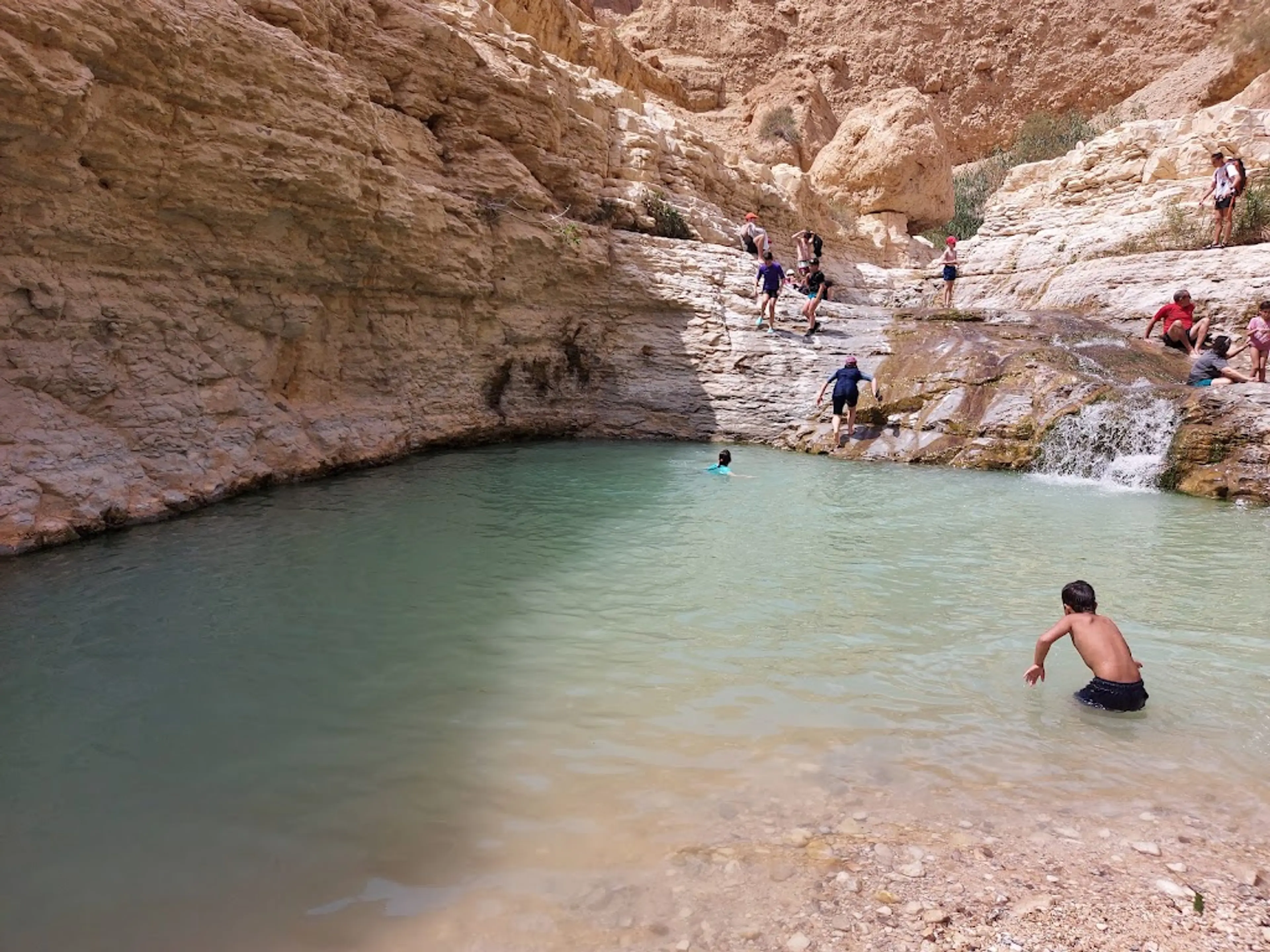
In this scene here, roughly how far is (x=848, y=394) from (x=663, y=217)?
637 centimetres

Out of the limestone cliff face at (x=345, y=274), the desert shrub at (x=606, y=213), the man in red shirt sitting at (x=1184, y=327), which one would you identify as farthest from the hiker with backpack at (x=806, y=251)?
the man in red shirt sitting at (x=1184, y=327)

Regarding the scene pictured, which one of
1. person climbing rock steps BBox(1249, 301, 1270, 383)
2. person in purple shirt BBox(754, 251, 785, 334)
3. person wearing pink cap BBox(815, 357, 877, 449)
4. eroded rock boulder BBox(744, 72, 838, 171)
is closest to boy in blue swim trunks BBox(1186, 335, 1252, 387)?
person climbing rock steps BBox(1249, 301, 1270, 383)

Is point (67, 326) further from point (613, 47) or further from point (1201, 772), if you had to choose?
point (613, 47)

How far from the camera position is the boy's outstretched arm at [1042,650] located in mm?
3791

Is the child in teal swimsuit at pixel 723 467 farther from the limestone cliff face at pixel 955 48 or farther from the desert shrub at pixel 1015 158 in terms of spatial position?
the limestone cliff face at pixel 955 48

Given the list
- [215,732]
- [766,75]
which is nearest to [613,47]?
[766,75]

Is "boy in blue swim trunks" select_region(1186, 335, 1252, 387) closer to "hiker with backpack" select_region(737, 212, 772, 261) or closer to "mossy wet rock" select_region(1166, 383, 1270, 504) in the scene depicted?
"mossy wet rock" select_region(1166, 383, 1270, 504)

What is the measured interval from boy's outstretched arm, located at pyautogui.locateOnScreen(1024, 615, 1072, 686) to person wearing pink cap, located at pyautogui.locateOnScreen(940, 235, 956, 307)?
52.7 ft

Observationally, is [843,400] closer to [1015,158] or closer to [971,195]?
[971,195]

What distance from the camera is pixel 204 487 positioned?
26.6ft

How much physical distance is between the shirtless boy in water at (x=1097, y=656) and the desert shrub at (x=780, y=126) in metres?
30.4

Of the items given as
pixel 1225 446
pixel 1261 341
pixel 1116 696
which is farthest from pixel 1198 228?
pixel 1116 696

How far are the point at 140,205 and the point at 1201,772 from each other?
31.5ft

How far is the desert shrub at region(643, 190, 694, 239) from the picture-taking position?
15938 millimetres
